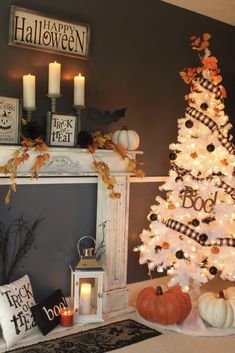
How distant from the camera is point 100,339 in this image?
293 cm

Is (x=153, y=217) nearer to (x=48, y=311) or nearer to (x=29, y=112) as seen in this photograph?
(x=48, y=311)

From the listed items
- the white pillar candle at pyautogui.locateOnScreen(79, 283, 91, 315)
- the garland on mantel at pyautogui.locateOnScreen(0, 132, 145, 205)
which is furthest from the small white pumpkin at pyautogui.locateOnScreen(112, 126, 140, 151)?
the white pillar candle at pyautogui.locateOnScreen(79, 283, 91, 315)

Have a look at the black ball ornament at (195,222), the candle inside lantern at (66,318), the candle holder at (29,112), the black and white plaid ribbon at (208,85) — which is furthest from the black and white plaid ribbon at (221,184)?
the candle inside lantern at (66,318)

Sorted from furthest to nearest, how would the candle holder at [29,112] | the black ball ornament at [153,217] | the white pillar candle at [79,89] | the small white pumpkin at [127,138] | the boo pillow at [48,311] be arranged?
the black ball ornament at [153,217] → the small white pumpkin at [127,138] → the white pillar candle at [79,89] → the candle holder at [29,112] → the boo pillow at [48,311]

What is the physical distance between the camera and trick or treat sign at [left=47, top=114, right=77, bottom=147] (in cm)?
307

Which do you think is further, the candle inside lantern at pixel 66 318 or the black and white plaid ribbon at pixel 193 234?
the black and white plaid ribbon at pixel 193 234

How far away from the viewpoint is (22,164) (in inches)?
115

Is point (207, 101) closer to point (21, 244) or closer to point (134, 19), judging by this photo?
point (134, 19)

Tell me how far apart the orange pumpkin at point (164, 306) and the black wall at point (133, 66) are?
61 centimetres

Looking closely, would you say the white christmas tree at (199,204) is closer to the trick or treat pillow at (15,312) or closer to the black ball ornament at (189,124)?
the black ball ornament at (189,124)

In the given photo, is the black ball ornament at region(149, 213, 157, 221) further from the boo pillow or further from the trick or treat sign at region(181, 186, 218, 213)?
the boo pillow

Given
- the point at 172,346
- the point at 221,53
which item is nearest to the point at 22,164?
the point at 172,346

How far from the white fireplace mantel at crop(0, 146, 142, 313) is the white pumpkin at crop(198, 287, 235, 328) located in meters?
0.65

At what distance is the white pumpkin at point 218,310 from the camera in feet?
10.2
